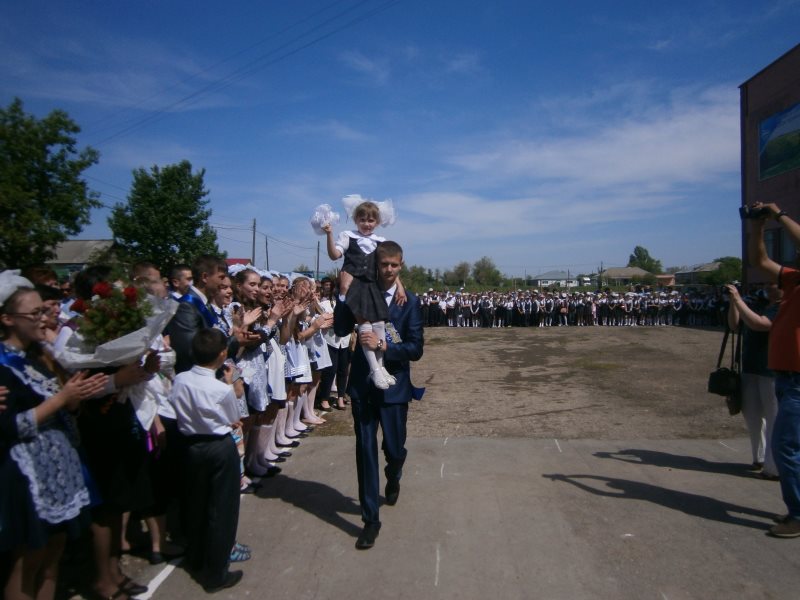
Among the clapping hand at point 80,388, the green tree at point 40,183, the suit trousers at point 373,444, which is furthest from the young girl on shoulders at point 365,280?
the green tree at point 40,183

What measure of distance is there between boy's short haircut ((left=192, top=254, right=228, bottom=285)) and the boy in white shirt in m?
1.34

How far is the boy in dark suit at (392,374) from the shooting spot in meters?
3.92

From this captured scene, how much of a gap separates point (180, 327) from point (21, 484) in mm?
1574

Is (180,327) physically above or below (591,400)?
above

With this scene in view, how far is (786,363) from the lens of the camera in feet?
13.1

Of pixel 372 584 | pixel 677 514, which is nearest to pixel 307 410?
pixel 372 584

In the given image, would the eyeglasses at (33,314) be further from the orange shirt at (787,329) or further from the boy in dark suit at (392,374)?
the orange shirt at (787,329)

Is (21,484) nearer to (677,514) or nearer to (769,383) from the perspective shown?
(677,514)

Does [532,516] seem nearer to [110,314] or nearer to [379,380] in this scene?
[379,380]

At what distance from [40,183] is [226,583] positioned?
28.2 metres

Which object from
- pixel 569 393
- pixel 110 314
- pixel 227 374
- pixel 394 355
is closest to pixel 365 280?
pixel 394 355

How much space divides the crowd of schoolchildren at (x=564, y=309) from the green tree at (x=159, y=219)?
16.2 meters

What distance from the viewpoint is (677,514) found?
4145 millimetres

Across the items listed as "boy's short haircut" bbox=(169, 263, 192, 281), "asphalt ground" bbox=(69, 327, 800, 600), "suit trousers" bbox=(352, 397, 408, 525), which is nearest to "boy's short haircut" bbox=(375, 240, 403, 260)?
"suit trousers" bbox=(352, 397, 408, 525)
